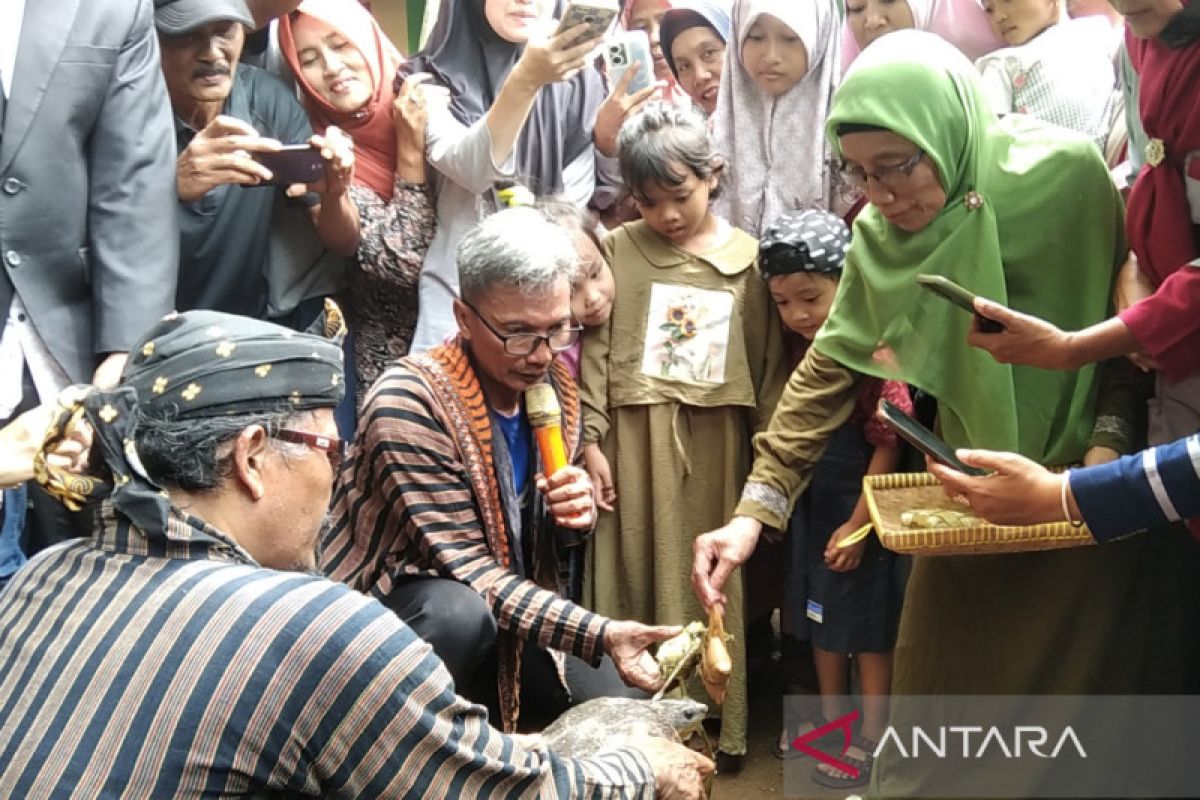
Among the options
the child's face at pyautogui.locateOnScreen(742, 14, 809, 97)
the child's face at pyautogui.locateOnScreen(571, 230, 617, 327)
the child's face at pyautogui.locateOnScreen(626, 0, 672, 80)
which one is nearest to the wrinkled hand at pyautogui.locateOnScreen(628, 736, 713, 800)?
the child's face at pyautogui.locateOnScreen(571, 230, 617, 327)

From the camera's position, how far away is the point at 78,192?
2.70 meters

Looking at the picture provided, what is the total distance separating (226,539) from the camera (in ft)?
5.32

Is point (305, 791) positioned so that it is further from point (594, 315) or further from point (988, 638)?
point (594, 315)

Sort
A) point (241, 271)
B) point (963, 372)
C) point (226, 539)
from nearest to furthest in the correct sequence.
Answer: point (226, 539), point (963, 372), point (241, 271)

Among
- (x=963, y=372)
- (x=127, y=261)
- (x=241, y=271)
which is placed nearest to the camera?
(x=963, y=372)

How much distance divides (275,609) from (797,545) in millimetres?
1950

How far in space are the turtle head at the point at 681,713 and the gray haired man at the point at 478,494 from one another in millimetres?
198

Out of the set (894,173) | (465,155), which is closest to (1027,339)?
(894,173)

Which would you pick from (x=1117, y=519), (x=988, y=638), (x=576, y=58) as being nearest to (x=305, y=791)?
(x=1117, y=519)

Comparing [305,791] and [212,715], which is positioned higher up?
[212,715]

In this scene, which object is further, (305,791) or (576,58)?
(576,58)

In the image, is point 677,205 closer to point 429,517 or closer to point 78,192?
point 429,517

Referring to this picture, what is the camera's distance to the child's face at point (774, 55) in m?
3.35

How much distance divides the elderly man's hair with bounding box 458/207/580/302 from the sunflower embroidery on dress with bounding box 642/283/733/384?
22.5 inches
